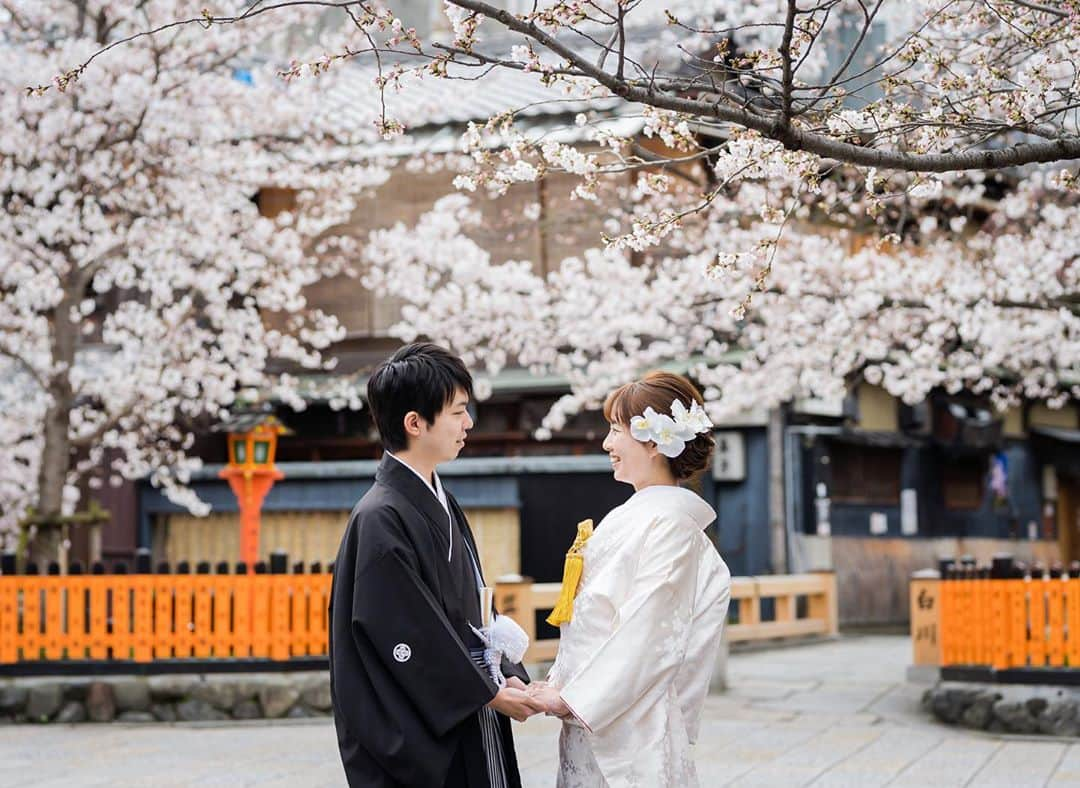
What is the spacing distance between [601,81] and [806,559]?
49.9 feet

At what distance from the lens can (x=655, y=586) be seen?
4066 mm

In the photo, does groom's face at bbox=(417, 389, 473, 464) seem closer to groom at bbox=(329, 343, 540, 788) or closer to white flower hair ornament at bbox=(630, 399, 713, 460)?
groom at bbox=(329, 343, 540, 788)

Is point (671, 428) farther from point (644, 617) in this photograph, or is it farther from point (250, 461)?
point (250, 461)

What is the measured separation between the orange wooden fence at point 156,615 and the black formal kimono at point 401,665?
7404 mm

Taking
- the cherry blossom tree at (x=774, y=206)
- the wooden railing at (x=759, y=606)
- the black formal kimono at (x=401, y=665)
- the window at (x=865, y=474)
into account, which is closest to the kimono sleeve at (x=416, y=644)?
the black formal kimono at (x=401, y=665)

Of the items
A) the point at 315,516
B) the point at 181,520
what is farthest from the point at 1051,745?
the point at 181,520

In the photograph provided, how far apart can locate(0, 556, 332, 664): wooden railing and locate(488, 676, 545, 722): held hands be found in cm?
747

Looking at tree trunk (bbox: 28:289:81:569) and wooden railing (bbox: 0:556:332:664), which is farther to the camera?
tree trunk (bbox: 28:289:81:569)

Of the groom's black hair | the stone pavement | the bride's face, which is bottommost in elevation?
the stone pavement

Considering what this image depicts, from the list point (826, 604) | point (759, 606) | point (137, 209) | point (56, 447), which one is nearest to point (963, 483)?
point (826, 604)

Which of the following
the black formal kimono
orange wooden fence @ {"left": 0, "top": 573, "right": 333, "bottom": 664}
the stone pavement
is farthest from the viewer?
orange wooden fence @ {"left": 0, "top": 573, "right": 333, "bottom": 664}

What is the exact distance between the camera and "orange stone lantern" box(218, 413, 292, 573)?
1407 cm

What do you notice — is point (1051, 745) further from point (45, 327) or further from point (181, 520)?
point (181, 520)

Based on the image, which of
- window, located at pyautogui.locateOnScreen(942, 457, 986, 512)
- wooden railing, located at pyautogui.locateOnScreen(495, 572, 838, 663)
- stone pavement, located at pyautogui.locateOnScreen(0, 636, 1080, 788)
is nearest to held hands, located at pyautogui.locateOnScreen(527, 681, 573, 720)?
stone pavement, located at pyautogui.locateOnScreen(0, 636, 1080, 788)
